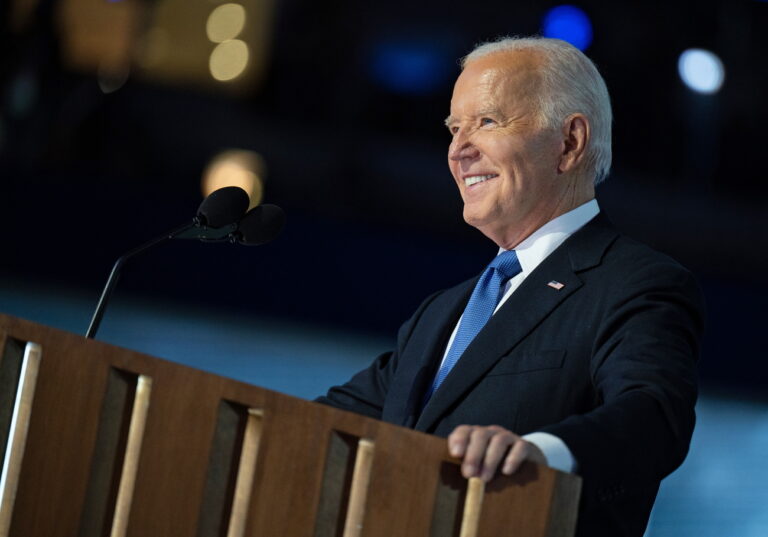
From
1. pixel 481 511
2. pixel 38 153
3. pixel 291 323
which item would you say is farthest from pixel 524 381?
pixel 38 153

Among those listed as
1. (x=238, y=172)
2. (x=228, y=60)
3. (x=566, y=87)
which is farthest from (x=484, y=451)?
(x=228, y=60)

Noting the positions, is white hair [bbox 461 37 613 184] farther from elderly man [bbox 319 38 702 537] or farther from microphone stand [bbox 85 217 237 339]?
microphone stand [bbox 85 217 237 339]

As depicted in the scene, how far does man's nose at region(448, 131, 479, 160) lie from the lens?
1893 millimetres

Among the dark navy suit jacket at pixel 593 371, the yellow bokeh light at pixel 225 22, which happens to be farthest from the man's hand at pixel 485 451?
the yellow bokeh light at pixel 225 22

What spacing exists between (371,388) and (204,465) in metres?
0.78

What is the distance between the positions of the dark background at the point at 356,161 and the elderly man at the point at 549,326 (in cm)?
432

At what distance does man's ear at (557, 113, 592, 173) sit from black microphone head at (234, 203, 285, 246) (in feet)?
1.61

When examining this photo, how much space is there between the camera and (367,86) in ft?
27.9

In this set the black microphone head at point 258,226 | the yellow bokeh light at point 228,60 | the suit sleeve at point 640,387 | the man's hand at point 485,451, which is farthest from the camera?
the yellow bokeh light at point 228,60

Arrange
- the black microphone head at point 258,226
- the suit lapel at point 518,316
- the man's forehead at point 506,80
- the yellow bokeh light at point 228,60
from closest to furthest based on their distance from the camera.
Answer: the suit lapel at point 518,316 → the black microphone head at point 258,226 → the man's forehead at point 506,80 → the yellow bokeh light at point 228,60

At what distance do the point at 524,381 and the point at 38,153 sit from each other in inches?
228

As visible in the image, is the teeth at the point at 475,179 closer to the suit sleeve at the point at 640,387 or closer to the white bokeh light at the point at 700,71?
the suit sleeve at the point at 640,387

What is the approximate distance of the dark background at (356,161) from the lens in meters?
6.69

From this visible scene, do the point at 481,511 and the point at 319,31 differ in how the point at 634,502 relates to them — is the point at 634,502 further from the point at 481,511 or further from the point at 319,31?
the point at 319,31
